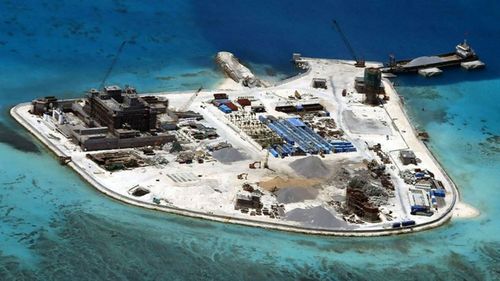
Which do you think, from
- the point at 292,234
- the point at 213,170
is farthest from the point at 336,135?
the point at 292,234

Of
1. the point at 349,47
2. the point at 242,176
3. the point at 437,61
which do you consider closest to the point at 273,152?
the point at 242,176

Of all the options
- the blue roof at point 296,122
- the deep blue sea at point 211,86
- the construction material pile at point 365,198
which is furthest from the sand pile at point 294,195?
the blue roof at point 296,122

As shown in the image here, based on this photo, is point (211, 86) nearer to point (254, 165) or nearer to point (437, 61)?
point (254, 165)

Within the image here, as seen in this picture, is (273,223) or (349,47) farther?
(349,47)

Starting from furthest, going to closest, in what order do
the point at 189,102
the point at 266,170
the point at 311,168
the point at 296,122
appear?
the point at 189,102
the point at 296,122
the point at 266,170
the point at 311,168

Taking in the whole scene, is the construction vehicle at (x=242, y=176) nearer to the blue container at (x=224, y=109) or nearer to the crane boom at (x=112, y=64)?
the blue container at (x=224, y=109)

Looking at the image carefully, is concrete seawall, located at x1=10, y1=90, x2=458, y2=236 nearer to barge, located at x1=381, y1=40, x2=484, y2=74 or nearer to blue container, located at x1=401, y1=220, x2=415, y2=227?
blue container, located at x1=401, y1=220, x2=415, y2=227
